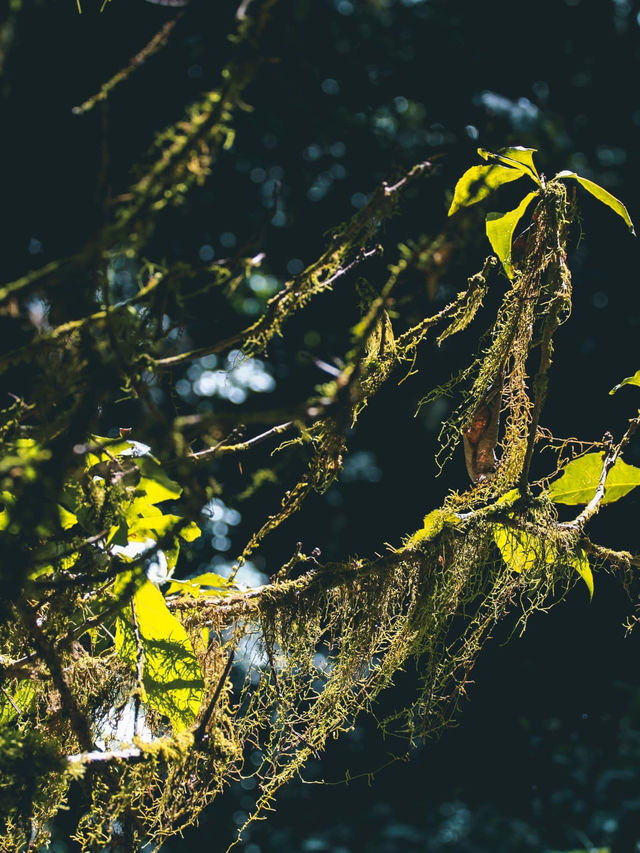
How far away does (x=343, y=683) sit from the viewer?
2.21 feet

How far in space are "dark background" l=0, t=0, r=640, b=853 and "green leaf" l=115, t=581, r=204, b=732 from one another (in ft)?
4.78

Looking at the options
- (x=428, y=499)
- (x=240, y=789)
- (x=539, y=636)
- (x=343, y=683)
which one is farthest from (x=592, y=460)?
(x=240, y=789)

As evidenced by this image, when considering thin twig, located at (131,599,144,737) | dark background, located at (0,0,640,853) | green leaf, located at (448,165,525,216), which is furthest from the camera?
dark background, located at (0,0,640,853)

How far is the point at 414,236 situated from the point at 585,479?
189 centimetres

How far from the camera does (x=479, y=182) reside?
0.41 m

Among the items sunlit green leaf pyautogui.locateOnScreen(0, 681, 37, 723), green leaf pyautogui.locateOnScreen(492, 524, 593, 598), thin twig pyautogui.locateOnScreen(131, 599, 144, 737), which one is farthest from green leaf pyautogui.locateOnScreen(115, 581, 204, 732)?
green leaf pyautogui.locateOnScreen(492, 524, 593, 598)

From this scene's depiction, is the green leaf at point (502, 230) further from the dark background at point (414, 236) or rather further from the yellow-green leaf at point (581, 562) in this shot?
the dark background at point (414, 236)

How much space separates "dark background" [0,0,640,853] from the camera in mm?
2086

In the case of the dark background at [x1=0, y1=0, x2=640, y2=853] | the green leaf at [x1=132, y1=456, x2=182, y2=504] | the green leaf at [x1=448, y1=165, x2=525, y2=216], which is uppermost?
the green leaf at [x1=448, y1=165, x2=525, y2=216]

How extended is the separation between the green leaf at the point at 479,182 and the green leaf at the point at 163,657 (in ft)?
1.22

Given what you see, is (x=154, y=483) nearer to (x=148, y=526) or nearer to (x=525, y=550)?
(x=148, y=526)

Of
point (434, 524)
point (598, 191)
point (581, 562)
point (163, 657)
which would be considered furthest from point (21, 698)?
point (598, 191)

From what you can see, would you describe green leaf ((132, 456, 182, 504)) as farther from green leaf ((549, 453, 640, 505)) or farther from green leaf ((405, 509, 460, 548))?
green leaf ((549, 453, 640, 505))

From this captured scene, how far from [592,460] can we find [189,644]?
40cm
